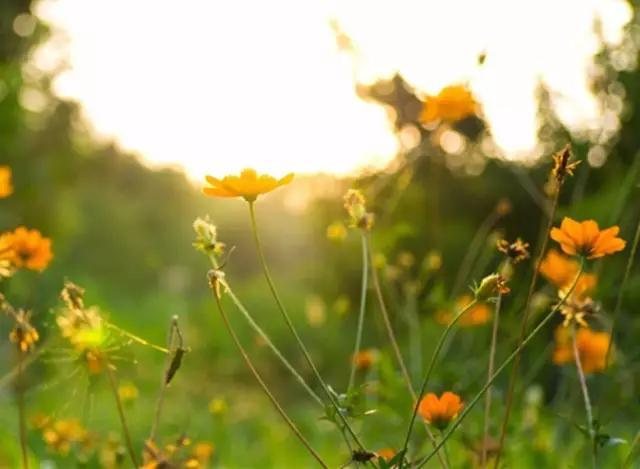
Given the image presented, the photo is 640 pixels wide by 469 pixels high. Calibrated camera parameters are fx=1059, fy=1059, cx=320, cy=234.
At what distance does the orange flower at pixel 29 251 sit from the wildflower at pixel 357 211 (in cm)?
54

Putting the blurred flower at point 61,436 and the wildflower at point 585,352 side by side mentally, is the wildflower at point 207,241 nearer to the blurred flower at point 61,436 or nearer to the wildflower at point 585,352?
the blurred flower at point 61,436

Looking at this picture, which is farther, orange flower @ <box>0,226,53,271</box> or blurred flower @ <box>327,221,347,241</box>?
blurred flower @ <box>327,221,347,241</box>

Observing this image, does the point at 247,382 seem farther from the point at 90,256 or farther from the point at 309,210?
the point at 90,256

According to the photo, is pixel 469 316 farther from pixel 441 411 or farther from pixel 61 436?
pixel 441 411

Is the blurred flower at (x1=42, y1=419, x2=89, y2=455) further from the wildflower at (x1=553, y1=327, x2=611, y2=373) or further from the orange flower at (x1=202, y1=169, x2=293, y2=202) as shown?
the wildflower at (x1=553, y1=327, x2=611, y2=373)

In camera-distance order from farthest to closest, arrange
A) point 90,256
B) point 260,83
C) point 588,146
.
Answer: point 90,256 < point 260,83 < point 588,146

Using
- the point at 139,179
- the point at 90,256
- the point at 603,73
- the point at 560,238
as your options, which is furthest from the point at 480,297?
the point at 139,179

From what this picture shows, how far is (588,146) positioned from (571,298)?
4.55 ft

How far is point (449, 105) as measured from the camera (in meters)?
2.08

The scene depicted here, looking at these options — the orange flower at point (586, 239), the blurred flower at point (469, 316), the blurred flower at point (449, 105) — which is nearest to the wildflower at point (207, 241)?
the orange flower at point (586, 239)

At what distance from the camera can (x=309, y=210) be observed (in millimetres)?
10523

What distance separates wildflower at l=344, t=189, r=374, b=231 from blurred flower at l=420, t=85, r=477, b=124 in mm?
467

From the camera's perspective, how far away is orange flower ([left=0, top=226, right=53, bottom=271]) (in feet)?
5.87

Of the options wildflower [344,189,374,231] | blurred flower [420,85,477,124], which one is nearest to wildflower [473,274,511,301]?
wildflower [344,189,374,231]
